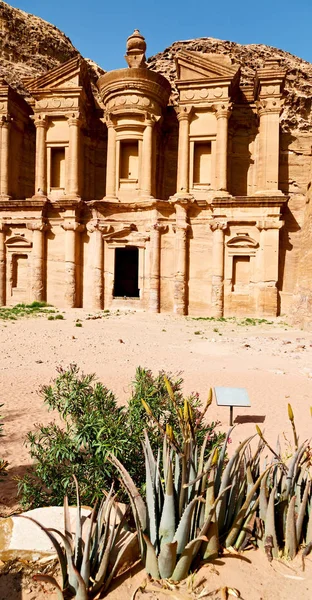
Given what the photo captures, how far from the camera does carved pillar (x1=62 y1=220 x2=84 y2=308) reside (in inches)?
806

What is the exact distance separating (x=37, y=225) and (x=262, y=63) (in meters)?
19.9

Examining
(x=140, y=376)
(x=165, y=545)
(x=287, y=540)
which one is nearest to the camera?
(x=165, y=545)

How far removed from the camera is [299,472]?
2973 mm

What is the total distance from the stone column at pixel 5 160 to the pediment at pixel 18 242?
268 centimetres

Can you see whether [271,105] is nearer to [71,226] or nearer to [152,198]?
[152,198]

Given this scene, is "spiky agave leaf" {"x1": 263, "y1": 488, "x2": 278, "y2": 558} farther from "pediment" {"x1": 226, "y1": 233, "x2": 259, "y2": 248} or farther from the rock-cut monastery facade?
"pediment" {"x1": 226, "y1": 233, "x2": 259, "y2": 248}

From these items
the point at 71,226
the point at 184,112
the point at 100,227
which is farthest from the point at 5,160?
the point at 184,112

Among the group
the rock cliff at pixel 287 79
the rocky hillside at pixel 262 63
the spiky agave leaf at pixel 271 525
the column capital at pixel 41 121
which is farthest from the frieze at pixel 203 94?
the spiky agave leaf at pixel 271 525

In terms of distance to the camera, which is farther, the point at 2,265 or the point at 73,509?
the point at 2,265

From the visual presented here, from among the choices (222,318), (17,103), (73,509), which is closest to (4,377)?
(73,509)

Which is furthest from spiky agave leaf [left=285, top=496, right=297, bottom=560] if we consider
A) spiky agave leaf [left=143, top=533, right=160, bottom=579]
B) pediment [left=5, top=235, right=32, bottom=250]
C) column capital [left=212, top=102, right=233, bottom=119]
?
column capital [left=212, top=102, right=233, bottom=119]

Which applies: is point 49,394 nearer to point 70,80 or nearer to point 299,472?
point 299,472

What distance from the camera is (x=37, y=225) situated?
20719 millimetres

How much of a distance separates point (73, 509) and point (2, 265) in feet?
66.8
